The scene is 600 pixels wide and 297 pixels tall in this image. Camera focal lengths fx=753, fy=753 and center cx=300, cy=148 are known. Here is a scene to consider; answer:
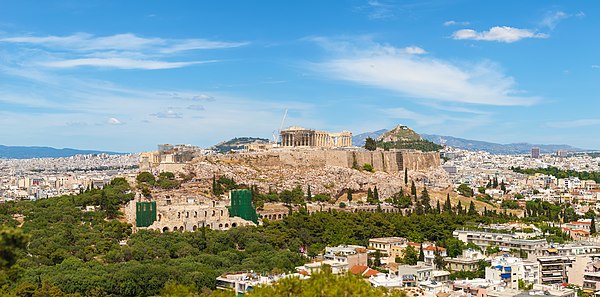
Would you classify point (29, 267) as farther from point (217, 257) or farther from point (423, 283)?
point (423, 283)

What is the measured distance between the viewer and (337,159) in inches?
2272

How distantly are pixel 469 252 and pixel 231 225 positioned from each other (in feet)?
43.5

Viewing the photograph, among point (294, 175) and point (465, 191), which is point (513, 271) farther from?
point (465, 191)

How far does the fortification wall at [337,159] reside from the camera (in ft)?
179

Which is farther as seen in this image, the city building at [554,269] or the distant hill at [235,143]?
the distant hill at [235,143]

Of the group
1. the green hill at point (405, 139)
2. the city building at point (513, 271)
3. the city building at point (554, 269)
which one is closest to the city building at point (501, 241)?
the city building at point (554, 269)

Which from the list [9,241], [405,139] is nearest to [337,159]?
[405,139]

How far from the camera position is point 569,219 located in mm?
48875

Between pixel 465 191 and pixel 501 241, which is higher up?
pixel 465 191

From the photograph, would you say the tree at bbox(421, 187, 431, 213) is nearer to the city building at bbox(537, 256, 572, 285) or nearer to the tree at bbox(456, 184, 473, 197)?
the tree at bbox(456, 184, 473, 197)

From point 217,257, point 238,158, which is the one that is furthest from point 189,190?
point 217,257

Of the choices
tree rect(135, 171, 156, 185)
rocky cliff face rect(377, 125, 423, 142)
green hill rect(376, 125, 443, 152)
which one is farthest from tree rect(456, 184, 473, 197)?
rocky cliff face rect(377, 125, 423, 142)

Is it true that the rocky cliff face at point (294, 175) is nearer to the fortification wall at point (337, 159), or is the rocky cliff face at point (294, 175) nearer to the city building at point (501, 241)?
the fortification wall at point (337, 159)

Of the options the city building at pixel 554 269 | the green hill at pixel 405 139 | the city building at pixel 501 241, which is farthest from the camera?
the green hill at pixel 405 139
